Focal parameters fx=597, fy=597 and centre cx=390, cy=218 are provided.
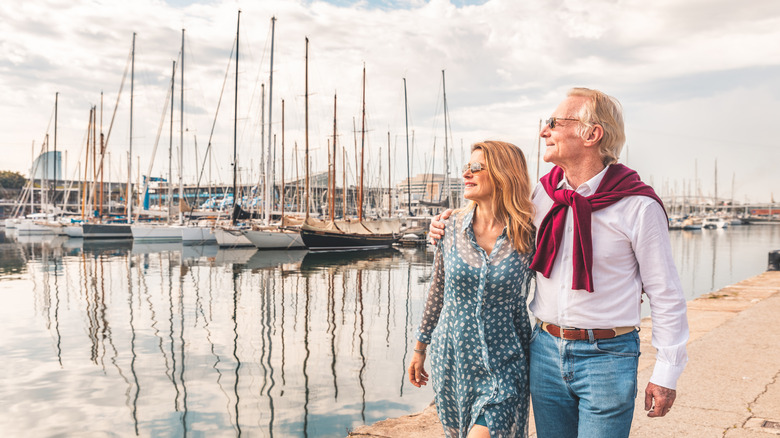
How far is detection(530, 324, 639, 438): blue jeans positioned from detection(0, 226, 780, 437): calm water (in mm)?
4745

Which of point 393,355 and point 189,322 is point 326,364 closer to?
point 393,355

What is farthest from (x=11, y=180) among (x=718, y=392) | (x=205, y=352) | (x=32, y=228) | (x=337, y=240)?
(x=718, y=392)

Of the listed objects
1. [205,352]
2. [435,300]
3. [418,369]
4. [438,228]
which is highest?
[438,228]

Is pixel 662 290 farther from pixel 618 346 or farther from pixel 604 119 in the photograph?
pixel 604 119

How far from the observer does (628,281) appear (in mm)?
2172

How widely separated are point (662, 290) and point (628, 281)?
12 centimetres

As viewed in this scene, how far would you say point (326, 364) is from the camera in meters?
9.46

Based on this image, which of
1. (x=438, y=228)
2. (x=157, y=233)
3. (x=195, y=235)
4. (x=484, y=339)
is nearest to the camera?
(x=484, y=339)

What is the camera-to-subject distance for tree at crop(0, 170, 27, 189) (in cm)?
10682

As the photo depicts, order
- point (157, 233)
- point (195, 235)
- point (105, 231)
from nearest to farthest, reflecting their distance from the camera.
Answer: point (195, 235)
point (157, 233)
point (105, 231)

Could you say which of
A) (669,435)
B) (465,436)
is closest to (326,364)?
(669,435)

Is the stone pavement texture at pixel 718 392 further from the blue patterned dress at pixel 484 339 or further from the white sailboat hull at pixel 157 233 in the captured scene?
the white sailboat hull at pixel 157 233

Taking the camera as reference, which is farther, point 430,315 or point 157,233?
point 157,233

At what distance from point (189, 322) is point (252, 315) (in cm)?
154
